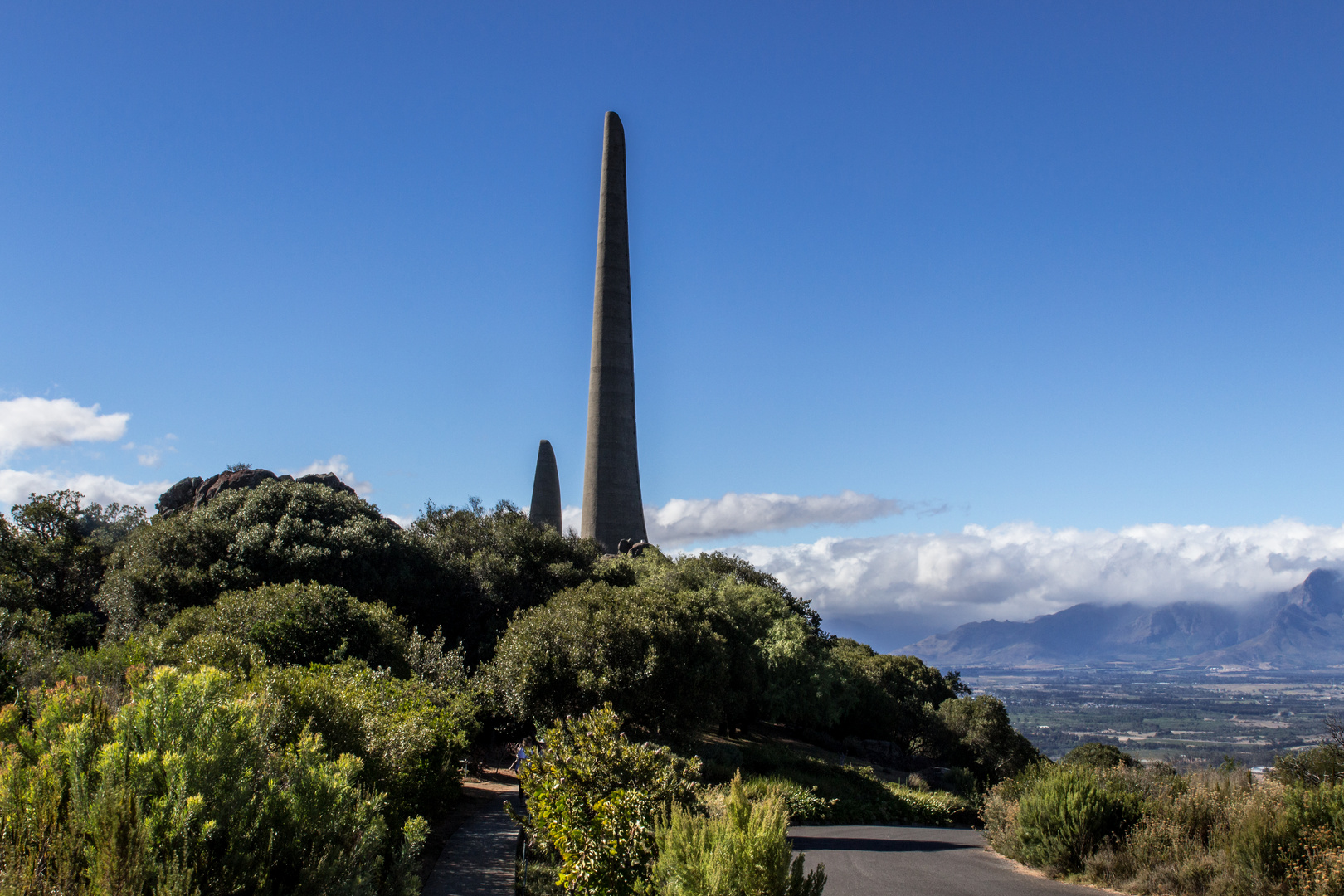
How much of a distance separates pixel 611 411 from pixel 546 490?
43.8 feet

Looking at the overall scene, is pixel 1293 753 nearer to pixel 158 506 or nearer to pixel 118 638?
pixel 118 638

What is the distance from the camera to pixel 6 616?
24062 mm

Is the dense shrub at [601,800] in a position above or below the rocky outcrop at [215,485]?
below

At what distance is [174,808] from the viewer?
5.41 m

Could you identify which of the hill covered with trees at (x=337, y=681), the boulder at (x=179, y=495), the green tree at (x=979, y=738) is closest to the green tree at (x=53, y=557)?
the hill covered with trees at (x=337, y=681)

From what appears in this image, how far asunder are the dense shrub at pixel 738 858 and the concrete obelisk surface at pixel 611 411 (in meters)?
45.0

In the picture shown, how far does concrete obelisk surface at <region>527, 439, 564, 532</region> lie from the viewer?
63.5 metres

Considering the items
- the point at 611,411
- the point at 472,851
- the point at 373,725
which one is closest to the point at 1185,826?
the point at 472,851

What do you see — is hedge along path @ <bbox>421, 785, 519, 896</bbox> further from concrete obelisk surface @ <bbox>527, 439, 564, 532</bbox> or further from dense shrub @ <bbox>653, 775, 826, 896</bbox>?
concrete obelisk surface @ <bbox>527, 439, 564, 532</bbox>

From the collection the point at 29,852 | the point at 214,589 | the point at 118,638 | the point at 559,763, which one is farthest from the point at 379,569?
the point at 29,852

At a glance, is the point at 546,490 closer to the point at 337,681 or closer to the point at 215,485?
the point at 215,485

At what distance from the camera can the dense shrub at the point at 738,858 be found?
6.42 metres

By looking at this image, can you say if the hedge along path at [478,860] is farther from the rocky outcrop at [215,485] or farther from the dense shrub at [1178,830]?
the rocky outcrop at [215,485]

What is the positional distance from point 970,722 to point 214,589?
1415 inches
